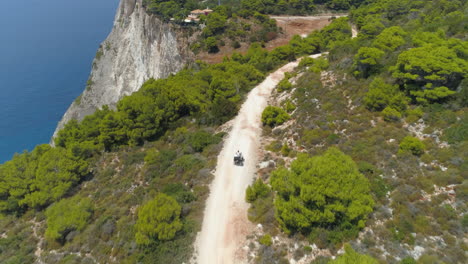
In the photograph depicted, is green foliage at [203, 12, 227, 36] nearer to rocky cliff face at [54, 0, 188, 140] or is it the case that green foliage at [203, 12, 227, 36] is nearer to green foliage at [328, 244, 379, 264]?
rocky cliff face at [54, 0, 188, 140]

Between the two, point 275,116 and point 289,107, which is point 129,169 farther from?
point 289,107

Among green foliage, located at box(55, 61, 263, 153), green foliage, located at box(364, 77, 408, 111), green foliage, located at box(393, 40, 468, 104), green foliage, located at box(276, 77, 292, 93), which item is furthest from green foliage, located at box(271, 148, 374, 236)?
green foliage, located at box(276, 77, 292, 93)

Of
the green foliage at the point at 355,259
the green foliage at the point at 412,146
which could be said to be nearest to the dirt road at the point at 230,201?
the green foliage at the point at 355,259

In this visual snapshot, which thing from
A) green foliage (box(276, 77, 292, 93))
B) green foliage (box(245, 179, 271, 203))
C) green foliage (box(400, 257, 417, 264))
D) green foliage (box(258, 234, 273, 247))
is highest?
green foliage (box(276, 77, 292, 93))

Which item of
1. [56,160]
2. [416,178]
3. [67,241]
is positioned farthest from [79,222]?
[416,178]

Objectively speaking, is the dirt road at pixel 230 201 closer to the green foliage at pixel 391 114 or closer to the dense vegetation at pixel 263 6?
the green foliage at pixel 391 114

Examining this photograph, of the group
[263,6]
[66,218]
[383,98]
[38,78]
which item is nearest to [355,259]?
[383,98]

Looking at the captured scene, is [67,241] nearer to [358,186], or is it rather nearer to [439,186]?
[358,186]
